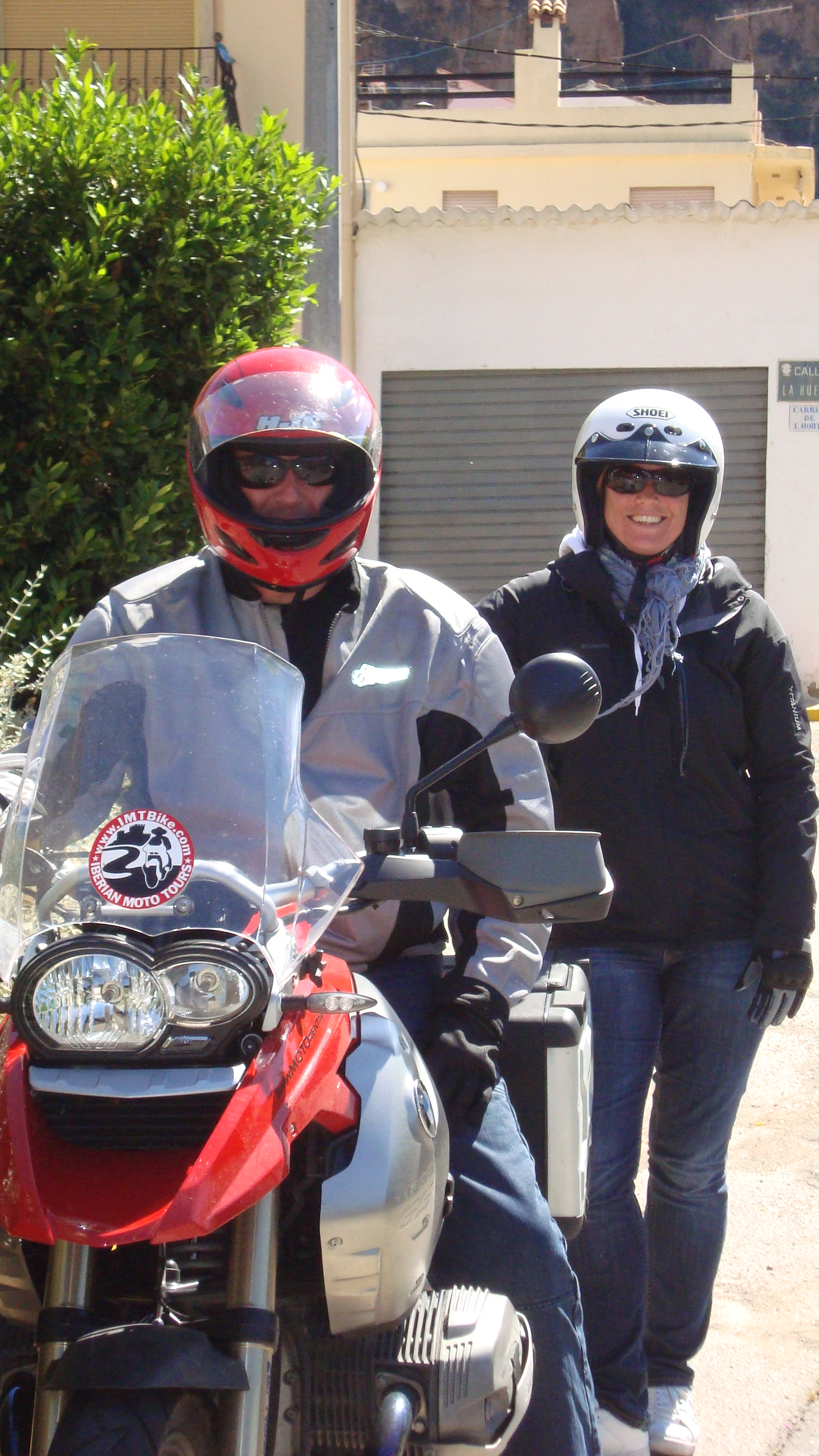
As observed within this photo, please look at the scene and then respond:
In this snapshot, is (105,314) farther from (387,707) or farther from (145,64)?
(145,64)

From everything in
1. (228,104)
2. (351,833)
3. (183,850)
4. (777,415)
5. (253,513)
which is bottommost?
(777,415)

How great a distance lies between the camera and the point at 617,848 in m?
3.32

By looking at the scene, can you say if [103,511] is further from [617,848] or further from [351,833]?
[351,833]

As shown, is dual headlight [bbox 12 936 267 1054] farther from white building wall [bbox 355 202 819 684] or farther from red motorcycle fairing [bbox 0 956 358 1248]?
white building wall [bbox 355 202 819 684]

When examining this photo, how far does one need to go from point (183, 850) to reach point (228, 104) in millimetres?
9691

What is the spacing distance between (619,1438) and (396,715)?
1.68 m

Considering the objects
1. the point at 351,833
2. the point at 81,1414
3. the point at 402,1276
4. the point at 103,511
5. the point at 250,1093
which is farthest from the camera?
the point at 103,511

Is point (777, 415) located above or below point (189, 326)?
below

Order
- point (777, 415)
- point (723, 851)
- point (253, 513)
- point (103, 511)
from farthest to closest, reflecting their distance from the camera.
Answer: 1. point (777, 415)
2. point (103, 511)
3. point (723, 851)
4. point (253, 513)

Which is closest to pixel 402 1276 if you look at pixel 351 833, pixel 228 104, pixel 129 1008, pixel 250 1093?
pixel 250 1093

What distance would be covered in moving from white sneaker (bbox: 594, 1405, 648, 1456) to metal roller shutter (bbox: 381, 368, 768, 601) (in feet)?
35.3

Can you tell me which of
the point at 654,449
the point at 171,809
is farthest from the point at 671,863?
the point at 171,809

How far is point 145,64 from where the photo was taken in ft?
36.3

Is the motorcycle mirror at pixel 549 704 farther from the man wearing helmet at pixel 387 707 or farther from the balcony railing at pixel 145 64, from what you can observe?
the balcony railing at pixel 145 64
